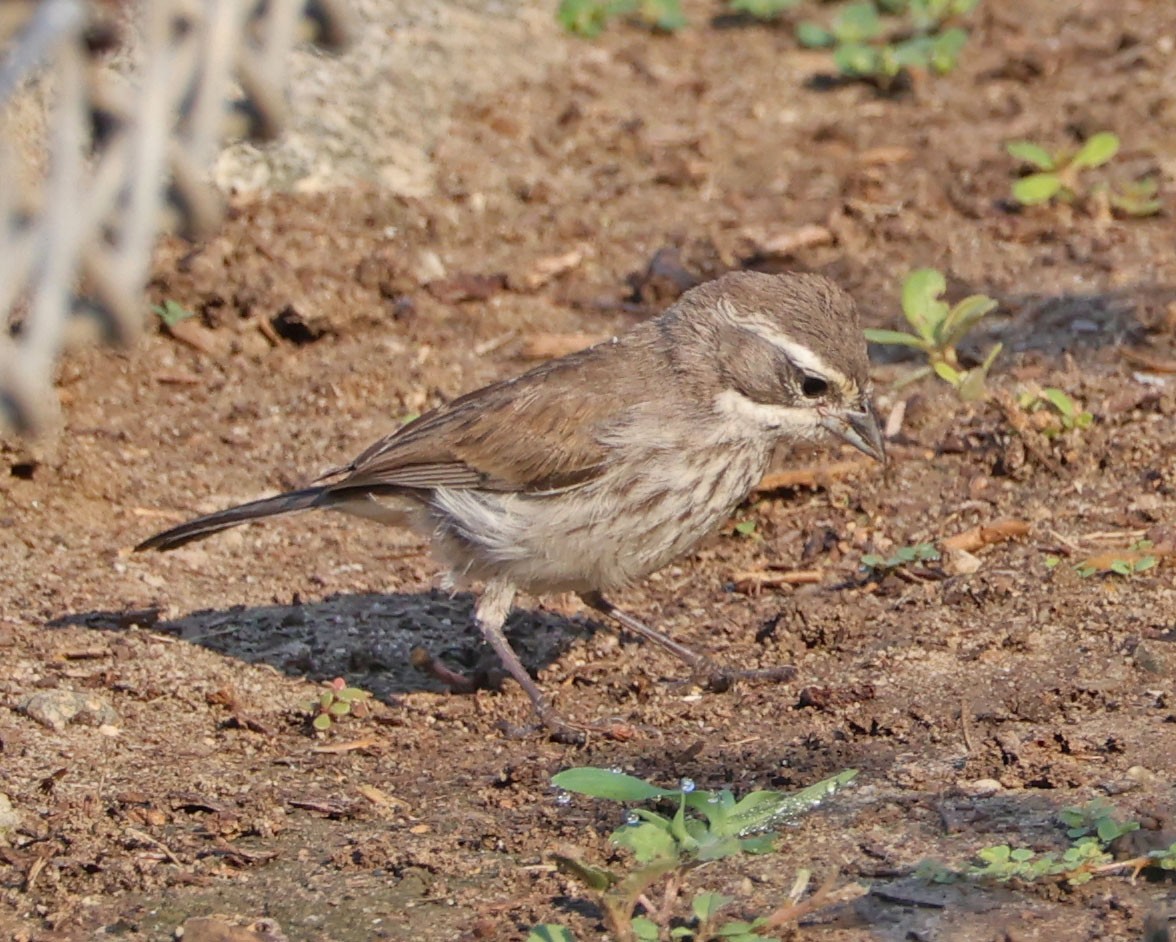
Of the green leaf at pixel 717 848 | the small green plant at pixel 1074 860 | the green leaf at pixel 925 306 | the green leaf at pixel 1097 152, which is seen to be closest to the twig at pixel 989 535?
the green leaf at pixel 925 306

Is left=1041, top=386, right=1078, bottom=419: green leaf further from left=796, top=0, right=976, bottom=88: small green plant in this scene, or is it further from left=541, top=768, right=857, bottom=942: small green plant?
left=796, top=0, right=976, bottom=88: small green plant

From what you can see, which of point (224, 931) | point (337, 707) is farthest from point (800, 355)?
point (224, 931)

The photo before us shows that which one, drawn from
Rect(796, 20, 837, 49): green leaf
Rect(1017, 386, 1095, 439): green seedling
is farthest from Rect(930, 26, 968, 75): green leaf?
Rect(1017, 386, 1095, 439): green seedling

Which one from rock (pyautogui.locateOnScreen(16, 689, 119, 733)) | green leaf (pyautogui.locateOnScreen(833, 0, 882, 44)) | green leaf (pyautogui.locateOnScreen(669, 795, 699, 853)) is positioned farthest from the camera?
green leaf (pyautogui.locateOnScreen(833, 0, 882, 44))

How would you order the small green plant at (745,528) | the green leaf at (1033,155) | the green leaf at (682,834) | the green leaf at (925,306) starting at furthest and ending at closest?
the green leaf at (1033,155) < the green leaf at (925,306) < the small green plant at (745,528) < the green leaf at (682,834)

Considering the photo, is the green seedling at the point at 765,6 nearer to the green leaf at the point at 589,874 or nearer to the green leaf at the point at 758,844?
the green leaf at the point at 758,844

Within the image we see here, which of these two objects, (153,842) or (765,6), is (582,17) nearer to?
(765,6)

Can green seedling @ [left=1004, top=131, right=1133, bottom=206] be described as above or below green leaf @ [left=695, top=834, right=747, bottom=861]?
above
